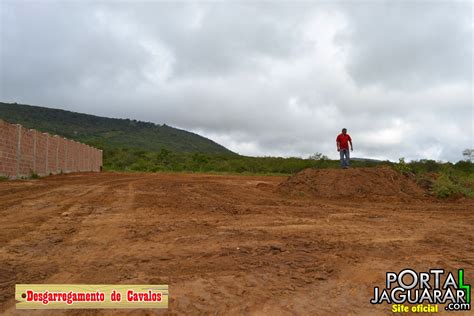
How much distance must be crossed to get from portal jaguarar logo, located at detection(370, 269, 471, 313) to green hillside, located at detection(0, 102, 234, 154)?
57.5 meters

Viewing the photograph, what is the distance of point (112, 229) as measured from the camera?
6277 mm

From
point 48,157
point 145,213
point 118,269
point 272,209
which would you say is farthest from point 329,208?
point 48,157

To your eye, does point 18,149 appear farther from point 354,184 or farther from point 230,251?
point 230,251

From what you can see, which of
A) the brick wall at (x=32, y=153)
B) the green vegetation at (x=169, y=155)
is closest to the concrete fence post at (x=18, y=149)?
the brick wall at (x=32, y=153)

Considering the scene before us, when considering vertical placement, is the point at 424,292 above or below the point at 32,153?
below

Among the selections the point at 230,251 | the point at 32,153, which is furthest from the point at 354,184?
the point at 32,153

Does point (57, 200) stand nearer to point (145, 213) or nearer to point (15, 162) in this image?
point (145, 213)

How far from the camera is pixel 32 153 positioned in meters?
17.6

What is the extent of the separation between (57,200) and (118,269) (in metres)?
6.01

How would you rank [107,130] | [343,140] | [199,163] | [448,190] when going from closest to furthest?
[448,190]
[343,140]
[199,163]
[107,130]

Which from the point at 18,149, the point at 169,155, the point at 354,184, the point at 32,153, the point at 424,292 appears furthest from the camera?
the point at 169,155

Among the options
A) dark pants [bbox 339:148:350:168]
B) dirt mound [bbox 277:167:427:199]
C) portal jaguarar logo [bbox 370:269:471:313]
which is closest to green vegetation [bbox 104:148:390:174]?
dark pants [bbox 339:148:350:168]

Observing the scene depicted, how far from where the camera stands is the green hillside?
6525cm

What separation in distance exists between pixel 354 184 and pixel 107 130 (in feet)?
251
